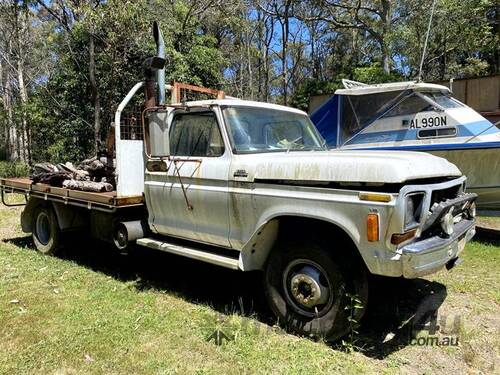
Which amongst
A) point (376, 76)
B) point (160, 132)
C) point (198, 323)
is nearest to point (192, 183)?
point (160, 132)

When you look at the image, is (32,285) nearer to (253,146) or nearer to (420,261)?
(253,146)

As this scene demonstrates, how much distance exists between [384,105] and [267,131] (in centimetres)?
424

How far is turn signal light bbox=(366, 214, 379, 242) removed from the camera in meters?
3.41

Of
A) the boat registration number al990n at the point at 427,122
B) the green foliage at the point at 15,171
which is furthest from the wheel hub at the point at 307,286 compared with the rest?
the green foliage at the point at 15,171

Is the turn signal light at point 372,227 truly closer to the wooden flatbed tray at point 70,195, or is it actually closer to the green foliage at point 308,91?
the wooden flatbed tray at point 70,195

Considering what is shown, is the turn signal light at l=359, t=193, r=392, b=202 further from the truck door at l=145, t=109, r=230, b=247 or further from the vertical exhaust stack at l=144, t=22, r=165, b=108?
the vertical exhaust stack at l=144, t=22, r=165, b=108

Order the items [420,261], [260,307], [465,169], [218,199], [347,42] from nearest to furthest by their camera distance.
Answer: [420,261], [218,199], [260,307], [465,169], [347,42]

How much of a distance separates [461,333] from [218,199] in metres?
2.56

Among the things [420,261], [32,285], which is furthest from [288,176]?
[32,285]

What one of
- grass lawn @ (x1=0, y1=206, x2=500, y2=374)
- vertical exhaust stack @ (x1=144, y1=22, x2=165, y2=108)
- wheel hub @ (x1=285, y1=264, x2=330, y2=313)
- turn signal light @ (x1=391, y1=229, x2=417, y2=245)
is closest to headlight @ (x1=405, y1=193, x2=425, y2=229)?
turn signal light @ (x1=391, y1=229, x2=417, y2=245)

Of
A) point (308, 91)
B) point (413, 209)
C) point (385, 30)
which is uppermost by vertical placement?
point (385, 30)

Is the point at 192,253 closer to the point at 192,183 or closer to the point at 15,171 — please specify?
the point at 192,183

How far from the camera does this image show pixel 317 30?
3291 centimetres

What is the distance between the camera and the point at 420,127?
313 inches
